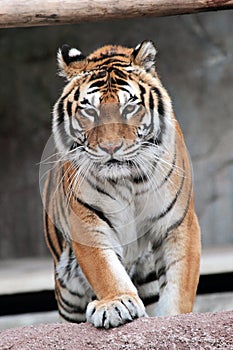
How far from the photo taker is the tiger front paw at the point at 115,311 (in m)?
2.66

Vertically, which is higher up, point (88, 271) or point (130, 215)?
point (130, 215)

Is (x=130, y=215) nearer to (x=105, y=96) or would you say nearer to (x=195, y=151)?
(x=105, y=96)

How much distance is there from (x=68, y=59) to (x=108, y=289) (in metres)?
0.94

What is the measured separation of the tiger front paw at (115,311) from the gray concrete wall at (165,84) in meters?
3.66

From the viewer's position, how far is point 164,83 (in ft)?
21.3

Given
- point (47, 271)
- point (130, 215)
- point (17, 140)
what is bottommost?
point (47, 271)

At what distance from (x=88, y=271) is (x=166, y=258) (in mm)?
322

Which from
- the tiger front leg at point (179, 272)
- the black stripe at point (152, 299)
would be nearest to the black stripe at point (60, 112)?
the tiger front leg at point (179, 272)

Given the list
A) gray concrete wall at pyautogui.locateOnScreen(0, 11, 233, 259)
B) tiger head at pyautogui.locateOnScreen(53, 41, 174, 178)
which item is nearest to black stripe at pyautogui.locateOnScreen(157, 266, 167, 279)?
tiger head at pyautogui.locateOnScreen(53, 41, 174, 178)

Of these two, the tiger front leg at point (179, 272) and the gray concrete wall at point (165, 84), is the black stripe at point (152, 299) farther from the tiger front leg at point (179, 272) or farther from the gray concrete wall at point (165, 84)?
the gray concrete wall at point (165, 84)

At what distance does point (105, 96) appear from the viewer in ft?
10.00

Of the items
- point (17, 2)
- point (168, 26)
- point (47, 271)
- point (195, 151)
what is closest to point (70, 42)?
point (168, 26)

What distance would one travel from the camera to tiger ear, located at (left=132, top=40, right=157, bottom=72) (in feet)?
10.2

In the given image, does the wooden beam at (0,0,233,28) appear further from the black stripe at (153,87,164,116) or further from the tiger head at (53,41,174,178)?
the black stripe at (153,87,164,116)
